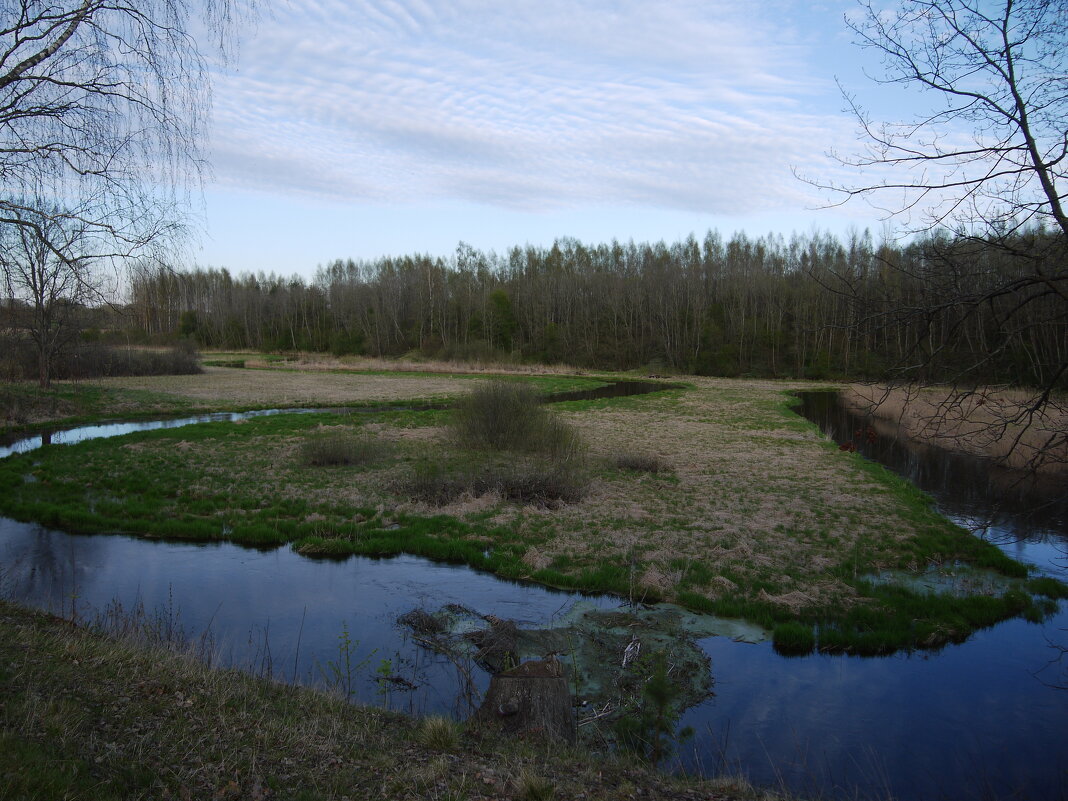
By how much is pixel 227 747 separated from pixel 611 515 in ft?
31.0

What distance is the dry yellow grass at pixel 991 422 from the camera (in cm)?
475

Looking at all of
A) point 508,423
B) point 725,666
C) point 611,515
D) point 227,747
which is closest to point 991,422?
point 725,666

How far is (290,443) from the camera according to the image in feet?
68.2

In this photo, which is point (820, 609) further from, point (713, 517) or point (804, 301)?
point (804, 301)

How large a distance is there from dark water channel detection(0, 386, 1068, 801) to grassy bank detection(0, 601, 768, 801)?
3.93 feet

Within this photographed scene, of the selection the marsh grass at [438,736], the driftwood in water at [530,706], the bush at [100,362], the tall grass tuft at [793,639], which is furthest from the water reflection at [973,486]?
the bush at [100,362]

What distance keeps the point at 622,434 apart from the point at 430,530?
1320 centimetres

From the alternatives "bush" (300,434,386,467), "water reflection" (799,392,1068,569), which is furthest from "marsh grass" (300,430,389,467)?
"water reflection" (799,392,1068,569)

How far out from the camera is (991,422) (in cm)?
797

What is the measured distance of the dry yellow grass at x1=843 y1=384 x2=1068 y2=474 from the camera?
15.6 feet

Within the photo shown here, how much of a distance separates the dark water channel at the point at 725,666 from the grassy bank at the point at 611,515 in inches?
25.1

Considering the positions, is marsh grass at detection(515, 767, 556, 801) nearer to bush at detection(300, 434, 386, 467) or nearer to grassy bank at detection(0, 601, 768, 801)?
grassy bank at detection(0, 601, 768, 801)

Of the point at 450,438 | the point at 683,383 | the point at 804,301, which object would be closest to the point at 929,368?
the point at 450,438

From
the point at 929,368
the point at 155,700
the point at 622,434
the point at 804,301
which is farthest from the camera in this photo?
the point at 804,301
